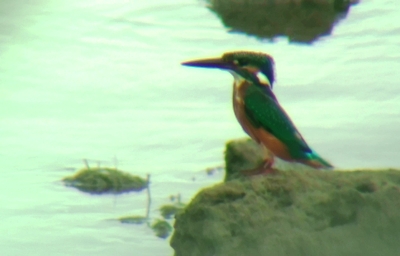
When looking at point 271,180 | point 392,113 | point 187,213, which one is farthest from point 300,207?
point 392,113

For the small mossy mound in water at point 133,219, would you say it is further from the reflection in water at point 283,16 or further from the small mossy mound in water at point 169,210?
the reflection in water at point 283,16

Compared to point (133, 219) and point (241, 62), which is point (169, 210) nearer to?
point (133, 219)

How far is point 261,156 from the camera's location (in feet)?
17.6

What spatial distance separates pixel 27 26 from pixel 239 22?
2331 mm

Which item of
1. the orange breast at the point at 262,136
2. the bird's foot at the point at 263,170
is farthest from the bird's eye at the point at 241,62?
the bird's foot at the point at 263,170

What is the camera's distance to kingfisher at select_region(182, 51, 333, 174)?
5.01m

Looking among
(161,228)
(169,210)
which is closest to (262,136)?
(161,228)

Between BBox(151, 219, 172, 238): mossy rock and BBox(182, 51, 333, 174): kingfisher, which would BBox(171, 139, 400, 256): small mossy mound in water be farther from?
BBox(151, 219, 172, 238): mossy rock

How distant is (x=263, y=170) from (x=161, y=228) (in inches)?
69.4

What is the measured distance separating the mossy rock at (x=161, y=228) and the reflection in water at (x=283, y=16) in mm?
3600

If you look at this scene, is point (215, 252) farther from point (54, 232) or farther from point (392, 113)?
point (392, 113)

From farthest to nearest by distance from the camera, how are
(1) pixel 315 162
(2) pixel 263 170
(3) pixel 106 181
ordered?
1. (3) pixel 106 181
2. (1) pixel 315 162
3. (2) pixel 263 170

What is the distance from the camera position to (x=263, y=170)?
4957mm

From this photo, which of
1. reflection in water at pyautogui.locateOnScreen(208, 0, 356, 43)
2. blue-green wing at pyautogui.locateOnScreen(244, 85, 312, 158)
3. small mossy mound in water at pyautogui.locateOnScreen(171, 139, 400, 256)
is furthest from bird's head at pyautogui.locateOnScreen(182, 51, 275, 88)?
reflection in water at pyautogui.locateOnScreen(208, 0, 356, 43)
